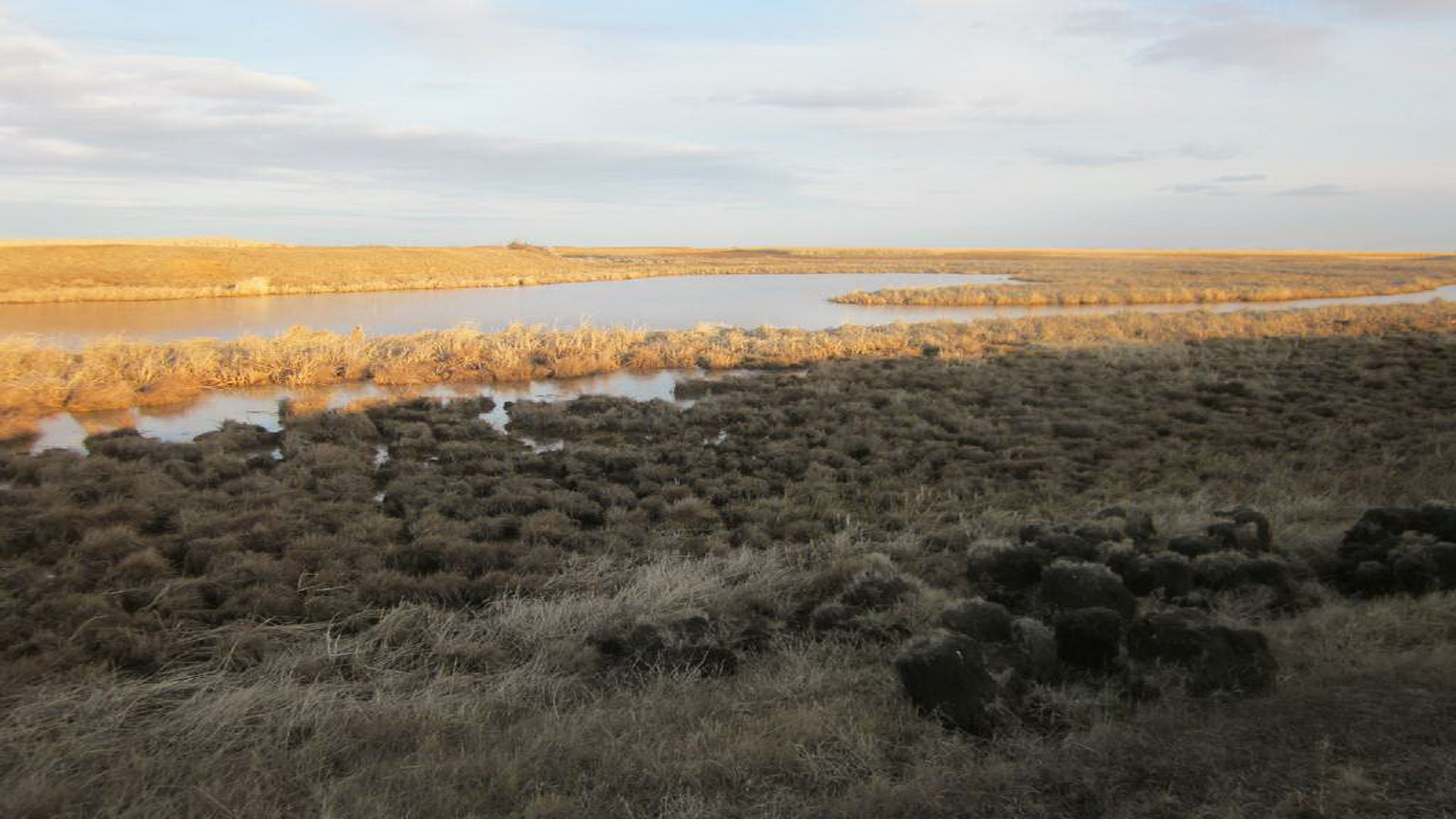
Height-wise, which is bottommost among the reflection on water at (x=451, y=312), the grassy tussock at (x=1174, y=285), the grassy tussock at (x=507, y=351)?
the grassy tussock at (x=507, y=351)

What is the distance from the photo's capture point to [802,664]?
518cm

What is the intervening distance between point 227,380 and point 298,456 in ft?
26.1

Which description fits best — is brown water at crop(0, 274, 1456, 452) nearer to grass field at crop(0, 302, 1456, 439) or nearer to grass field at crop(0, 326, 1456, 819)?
grass field at crop(0, 302, 1456, 439)

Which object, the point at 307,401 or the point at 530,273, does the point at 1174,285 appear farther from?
the point at 307,401

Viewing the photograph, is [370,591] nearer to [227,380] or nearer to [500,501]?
[500,501]

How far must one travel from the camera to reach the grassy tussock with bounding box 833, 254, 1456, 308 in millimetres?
40062

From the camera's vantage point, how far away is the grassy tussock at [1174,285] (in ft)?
131

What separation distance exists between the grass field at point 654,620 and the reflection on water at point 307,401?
156 centimetres

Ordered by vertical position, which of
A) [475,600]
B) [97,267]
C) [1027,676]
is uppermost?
[97,267]

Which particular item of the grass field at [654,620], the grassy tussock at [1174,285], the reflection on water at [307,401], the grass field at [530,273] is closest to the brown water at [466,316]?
the reflection on water at [307,401]

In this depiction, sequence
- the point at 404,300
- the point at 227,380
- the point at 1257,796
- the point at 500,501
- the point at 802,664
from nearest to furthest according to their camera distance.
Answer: the point at 1257,796 → the point at 802,664 → the point at 500,501 → the point at 227,380 → the point at 404,300

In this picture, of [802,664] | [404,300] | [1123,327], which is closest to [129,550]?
[802,664]

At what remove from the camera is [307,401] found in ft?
48.3

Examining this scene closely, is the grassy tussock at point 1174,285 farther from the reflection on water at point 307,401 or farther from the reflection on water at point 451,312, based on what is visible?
the reflection on water at point 307,401
